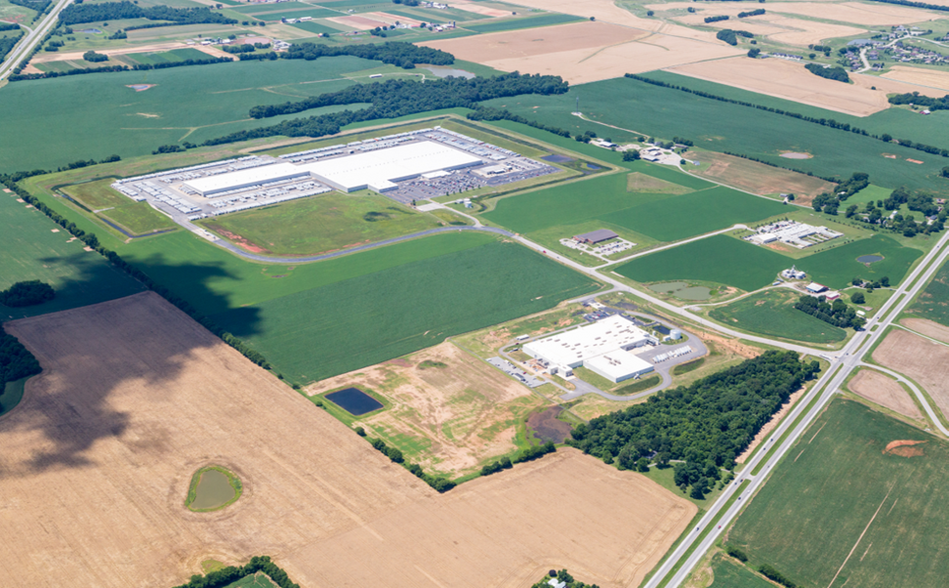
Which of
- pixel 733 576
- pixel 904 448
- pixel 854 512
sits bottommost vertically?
pixel 733 576

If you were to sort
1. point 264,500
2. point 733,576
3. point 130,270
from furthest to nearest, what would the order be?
1. point 130,270
2. point 264,500
3. point 733,576

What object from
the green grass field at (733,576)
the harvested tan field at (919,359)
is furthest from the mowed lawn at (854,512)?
the harvested tan field at (919,359)

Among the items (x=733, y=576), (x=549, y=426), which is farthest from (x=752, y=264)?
(x=733, y=576)

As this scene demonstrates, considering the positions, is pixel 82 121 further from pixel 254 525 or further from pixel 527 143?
pixel 254 525

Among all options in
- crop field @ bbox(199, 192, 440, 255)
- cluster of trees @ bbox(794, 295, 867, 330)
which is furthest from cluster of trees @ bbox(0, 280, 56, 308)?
cluster of trees @ bbox(794, 295, 867, 330)

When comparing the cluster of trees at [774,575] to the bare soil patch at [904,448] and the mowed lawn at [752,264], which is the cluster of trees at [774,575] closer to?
the bare soil patch at [904,448]

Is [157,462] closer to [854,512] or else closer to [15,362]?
[15,362]

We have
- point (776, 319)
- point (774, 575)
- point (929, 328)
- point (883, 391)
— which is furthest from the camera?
point (776, 319)

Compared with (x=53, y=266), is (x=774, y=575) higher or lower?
lower
